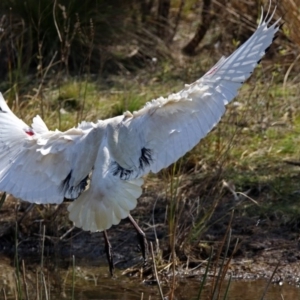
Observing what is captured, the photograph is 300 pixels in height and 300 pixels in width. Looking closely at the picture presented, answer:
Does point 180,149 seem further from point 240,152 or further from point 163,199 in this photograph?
point 240,152

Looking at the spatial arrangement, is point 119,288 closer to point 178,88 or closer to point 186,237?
point 186,237

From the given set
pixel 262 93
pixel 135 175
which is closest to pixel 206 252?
pixel 135 175

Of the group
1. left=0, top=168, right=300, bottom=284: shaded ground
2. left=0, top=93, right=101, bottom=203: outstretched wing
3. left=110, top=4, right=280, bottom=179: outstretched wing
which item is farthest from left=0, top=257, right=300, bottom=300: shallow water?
left=110, top=4, right=280, bottom=179: outstretched wing

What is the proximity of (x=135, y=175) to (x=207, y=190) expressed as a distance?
5.82 feet

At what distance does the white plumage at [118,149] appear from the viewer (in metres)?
4.80

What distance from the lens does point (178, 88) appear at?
865cm

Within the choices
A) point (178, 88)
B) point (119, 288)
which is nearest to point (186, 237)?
point (119, 288)

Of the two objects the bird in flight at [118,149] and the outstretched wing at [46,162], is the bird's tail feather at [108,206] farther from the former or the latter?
the outstretched wing at [46,162]

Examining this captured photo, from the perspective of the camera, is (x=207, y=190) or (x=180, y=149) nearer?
(x=180, y=149)

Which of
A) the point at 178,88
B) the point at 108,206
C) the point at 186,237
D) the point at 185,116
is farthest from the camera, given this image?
the point at 178,88

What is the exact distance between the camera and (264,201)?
21.5 ft

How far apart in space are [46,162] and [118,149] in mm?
363

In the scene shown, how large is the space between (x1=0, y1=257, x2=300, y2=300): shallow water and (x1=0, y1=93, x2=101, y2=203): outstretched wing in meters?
0.69

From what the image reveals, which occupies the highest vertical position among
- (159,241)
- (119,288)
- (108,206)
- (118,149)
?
(118,149)
